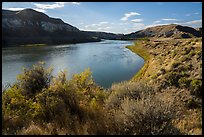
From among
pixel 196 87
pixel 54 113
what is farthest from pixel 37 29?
pixel 54 113

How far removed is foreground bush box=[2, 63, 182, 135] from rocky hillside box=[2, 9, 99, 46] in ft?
282

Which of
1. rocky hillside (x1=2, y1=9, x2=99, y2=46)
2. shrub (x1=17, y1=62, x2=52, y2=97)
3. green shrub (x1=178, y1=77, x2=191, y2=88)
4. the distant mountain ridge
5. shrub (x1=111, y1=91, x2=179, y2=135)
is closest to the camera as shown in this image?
shrub (x1=111, y1=91, x2=179, y2=135)

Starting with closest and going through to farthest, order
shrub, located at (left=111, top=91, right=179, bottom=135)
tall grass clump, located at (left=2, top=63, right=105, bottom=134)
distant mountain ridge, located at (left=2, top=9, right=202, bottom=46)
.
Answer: shrub, located at (left=111, top=91, right=179, bottom=135)
tall grass clump, located at (left=2, top=63, right=105, bottom=134)
distant mountain ridge, located at (left=2, top=9, right=202, bottom=46)

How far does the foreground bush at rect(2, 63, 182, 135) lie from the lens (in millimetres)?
5926

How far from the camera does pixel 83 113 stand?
758 cm

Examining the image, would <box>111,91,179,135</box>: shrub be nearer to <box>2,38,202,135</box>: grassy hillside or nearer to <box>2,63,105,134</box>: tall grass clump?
<box>2,38,202,135</box>: grassy hillside

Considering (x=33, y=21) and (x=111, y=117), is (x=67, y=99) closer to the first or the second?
(x=111, y=117)

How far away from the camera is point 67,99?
8234 millimetres

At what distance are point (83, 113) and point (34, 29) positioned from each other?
112012 millimetres

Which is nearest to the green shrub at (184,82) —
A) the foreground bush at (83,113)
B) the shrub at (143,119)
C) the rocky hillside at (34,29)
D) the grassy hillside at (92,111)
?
the grassy hillside at (92,111)

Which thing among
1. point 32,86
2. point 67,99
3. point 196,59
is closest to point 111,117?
point 67,99

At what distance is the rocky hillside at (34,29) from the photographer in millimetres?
98688

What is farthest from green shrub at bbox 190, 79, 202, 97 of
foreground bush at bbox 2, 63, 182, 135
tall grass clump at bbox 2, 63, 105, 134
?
tall grass clump at bbox 2, 63, 105, 134

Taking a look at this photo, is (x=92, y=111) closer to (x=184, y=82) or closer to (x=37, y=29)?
(x=184, y=82)
